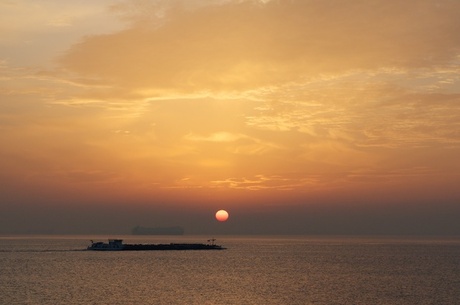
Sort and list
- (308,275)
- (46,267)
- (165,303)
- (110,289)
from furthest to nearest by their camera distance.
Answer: (46,267) < (308,275) < (110,289) < (165,303)

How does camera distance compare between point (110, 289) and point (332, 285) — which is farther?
point (332, 285)

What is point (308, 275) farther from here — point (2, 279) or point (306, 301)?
point (2, 279)

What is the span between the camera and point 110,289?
10331 cm

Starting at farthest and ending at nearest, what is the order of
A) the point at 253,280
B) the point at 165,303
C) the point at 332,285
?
the point at 253,280, the point at 332,285, the point at 165,303

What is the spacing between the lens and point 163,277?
127875mm

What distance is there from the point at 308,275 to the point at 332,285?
22248 mm

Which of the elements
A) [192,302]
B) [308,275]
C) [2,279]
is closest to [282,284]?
[308,275]

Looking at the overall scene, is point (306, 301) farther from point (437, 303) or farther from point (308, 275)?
point (308, 275)

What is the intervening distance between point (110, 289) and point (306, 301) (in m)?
36.7

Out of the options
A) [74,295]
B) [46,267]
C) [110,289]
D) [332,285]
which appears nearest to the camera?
[74,295]

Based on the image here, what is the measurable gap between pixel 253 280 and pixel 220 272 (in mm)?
21579

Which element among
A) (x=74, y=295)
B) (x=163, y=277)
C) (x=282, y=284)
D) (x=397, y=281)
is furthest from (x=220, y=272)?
(x=74, y=295)

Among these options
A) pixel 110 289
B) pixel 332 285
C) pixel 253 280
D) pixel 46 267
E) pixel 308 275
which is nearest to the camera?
pixel 110 289

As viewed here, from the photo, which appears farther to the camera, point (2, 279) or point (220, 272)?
point (220, 272)
